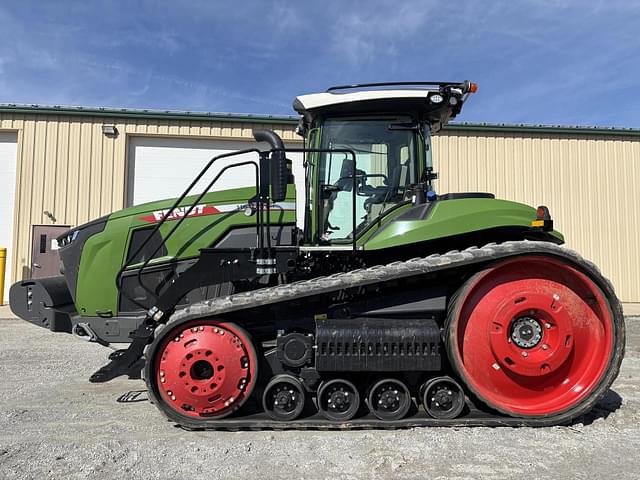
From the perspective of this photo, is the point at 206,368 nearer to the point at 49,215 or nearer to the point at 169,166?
the point at 169,166

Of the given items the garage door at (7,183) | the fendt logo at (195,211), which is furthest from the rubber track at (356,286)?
the garage door at (7,183)

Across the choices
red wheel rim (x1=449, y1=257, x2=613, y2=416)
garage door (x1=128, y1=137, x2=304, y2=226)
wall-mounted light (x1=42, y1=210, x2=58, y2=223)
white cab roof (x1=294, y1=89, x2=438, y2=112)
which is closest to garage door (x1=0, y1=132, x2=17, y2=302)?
wall-mounted light (x1=42, y1=210, x2=58, y2=223)

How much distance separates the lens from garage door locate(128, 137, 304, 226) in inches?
468

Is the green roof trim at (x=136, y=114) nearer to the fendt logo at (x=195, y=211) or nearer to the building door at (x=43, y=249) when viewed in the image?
the building door at (x=43, y=249)

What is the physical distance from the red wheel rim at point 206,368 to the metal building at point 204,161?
775 centimetres

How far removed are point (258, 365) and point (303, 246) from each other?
1.11m

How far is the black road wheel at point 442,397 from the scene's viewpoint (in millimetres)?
3781

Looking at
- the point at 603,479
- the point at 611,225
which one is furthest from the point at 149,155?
the point at 611,225

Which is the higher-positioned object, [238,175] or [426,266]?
[238,175]

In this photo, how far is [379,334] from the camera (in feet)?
12.5

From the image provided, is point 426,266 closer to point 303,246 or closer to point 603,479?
point 303,246

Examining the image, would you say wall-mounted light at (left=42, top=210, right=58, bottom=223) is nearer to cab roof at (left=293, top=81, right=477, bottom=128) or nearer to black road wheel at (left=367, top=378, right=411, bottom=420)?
cab roof at (left=293, top=81, right=477, bottom=128)

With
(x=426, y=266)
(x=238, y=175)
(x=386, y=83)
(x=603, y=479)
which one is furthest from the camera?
(x=238, y=175)

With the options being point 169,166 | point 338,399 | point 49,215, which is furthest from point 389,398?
point 49,215
